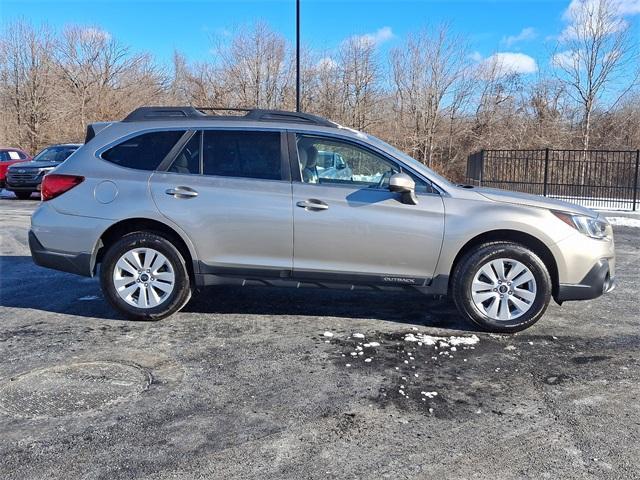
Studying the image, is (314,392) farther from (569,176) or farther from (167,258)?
(569,176)

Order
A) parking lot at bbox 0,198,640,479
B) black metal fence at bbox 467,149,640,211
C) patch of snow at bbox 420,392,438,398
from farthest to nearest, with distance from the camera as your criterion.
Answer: black metal fence at bbox 467,149,640,211 < patch of snow at bbox 420,392,438,398 < parking lot at bbox 0,198,640,479

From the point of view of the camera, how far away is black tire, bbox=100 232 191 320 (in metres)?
4.84

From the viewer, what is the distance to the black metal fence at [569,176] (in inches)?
655

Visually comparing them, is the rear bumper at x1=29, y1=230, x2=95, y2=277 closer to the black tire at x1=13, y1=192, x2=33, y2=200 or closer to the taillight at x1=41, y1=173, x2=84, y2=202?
the taillight at x1=41, y1=173, x2=84, y2=202

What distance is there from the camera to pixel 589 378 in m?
3.80

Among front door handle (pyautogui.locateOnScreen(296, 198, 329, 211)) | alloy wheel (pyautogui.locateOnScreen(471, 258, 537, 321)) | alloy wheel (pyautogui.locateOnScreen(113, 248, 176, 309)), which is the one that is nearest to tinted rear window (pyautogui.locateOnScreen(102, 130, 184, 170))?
alloy wheel (pyautogui.locateOnScreen(113, 248, 176, 309))

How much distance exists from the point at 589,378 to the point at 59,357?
377 cm

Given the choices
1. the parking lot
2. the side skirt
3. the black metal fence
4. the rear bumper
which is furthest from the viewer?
the black metal fence

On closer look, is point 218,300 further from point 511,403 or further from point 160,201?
point 511,403

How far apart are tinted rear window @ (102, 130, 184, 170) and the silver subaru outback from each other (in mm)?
11

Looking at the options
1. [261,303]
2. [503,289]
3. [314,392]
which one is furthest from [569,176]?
[314,392]

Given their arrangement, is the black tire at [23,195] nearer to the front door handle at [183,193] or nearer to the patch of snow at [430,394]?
the front door handle at [183,193]

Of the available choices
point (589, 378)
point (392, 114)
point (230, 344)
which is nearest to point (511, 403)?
point (589, 378)

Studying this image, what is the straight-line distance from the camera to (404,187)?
15.0 ft
